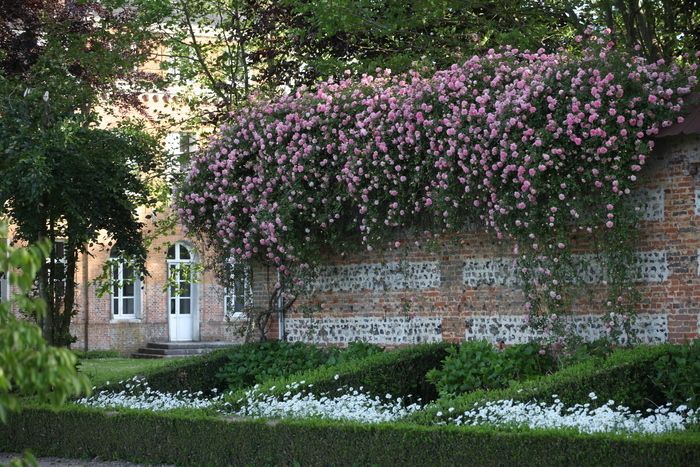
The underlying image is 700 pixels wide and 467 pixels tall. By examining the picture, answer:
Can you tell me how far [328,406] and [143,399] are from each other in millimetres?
3065

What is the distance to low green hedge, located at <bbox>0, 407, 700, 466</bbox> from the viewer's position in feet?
25.2

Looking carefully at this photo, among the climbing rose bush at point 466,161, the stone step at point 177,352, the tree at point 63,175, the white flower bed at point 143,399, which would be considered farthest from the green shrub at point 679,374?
the stone step at point 177,352

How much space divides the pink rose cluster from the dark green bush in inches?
43.4

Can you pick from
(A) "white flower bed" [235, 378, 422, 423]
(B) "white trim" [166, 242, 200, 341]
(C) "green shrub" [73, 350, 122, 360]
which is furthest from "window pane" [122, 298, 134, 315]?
(A) "white flower bed" [235, 378, 422, 423]

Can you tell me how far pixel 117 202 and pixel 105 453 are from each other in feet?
14.4

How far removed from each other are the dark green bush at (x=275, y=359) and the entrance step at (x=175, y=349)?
44.0 feet

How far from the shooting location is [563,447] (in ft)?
26.0

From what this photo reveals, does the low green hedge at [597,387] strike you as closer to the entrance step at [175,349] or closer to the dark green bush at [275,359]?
the dark green bush at [275,359]

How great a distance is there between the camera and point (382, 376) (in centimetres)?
1173

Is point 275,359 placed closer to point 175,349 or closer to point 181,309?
point 175,349

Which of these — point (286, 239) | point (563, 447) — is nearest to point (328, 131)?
point (286, 239)

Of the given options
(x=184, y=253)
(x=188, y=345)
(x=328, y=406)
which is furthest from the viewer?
(x=184, y=253)

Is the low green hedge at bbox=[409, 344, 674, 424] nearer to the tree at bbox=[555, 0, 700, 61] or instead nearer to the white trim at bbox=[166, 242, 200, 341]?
the tree at bbox=[555, 0, 700, 61]

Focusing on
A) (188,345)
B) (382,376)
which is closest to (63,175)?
(382,376)
